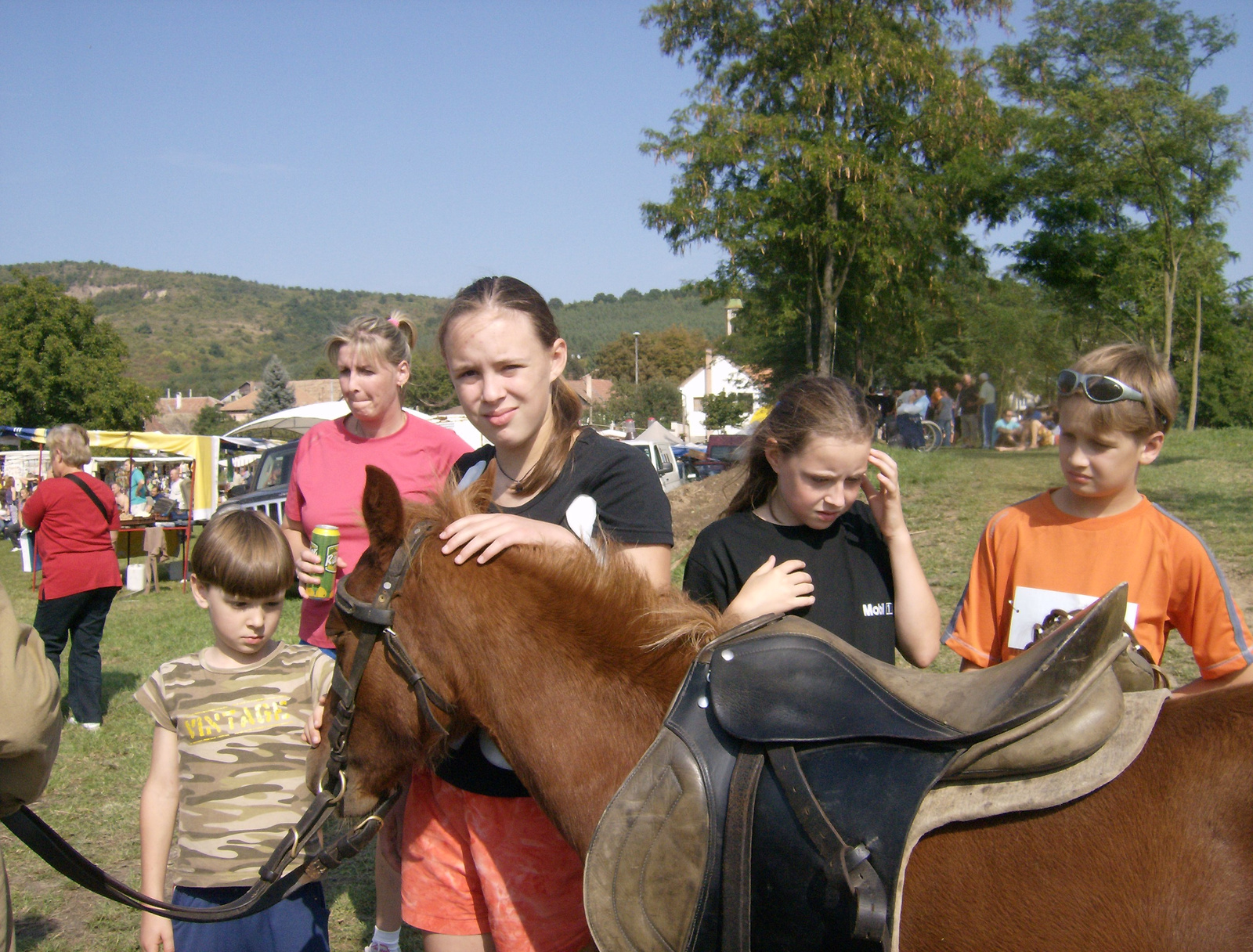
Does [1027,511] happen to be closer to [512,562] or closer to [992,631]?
[992,631]

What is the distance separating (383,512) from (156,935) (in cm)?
138

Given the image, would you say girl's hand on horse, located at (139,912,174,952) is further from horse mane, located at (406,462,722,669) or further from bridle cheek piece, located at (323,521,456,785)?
horse mane, located at (406,462,722,669)

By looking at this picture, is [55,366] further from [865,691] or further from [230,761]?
[865,691]

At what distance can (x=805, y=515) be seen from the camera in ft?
7.02

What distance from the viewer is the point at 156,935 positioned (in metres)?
2.12

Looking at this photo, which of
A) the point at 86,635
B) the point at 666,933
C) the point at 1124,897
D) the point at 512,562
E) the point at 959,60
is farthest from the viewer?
the point at 959,60

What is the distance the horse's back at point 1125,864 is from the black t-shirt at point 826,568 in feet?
2.57

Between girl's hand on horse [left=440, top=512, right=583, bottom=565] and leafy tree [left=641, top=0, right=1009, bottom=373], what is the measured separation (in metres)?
14.8

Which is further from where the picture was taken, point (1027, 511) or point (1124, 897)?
point (1027, 511)

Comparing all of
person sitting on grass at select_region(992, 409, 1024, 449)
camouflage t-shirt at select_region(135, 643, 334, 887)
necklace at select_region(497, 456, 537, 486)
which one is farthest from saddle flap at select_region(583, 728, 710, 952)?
person sitting on grass at select_region(992, 409, 1024, 449)

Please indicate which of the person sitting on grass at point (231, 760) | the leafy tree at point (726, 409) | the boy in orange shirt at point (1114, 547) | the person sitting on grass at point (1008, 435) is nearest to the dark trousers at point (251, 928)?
the person sitting on grass at point (231, 760)

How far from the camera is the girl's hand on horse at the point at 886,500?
6.91ft

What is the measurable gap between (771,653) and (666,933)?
Result: 0.50m

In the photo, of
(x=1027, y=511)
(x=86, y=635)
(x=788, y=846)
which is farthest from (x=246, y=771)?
(x=86, y=635)
